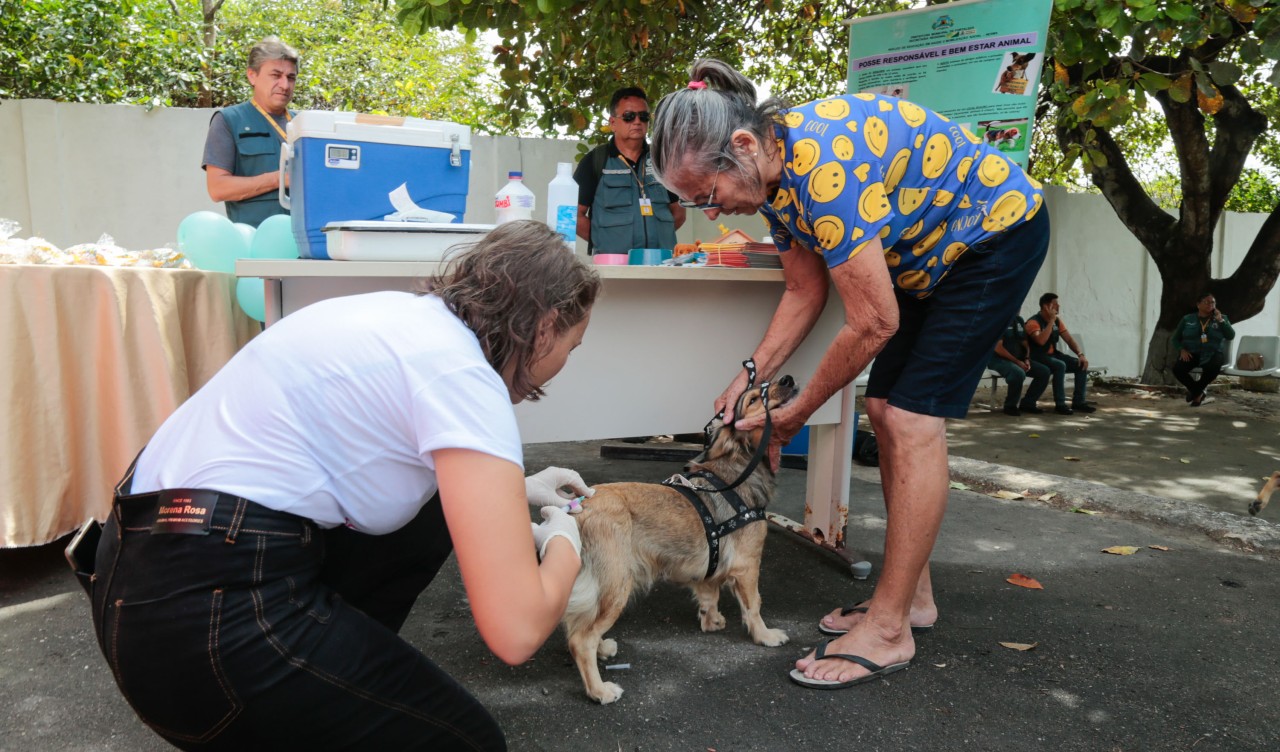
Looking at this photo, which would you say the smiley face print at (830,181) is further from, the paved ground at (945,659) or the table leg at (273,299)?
the table leg at (273,299)

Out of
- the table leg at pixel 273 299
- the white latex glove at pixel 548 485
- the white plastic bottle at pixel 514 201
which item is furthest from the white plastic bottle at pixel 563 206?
the white latex glove at pixel 548 485

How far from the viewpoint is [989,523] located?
171 inches

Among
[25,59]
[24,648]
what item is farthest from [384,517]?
[25,59]

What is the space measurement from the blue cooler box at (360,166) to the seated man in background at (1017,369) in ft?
23.6

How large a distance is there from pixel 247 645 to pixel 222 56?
14048mm

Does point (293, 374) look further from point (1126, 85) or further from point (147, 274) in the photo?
point (1126, 85)

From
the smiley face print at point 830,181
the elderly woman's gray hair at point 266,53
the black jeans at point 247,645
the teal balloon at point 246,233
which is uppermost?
the elderly woman's gray hair at point 266,53

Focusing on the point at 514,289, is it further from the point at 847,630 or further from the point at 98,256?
the point at 98,256

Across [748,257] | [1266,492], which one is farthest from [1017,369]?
[748,257]

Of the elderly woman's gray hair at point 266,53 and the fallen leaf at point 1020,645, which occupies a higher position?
the elderly woman's gray hair at point 266,53

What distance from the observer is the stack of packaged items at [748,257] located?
11.0ft

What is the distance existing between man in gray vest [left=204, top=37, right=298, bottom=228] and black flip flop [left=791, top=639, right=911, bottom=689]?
11.0ft

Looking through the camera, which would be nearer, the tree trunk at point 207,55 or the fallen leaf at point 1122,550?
the fallen leaf at point 1122,550

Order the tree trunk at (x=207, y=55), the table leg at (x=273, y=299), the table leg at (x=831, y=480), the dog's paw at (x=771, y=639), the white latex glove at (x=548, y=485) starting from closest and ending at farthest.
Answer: the white latex glove at (x=548, y=485) → the table leg at (x=273, y=299) → the dog's paw at (x=771, y=639) → the table leg at (x=831, y=480) → the tree trunk at (x=207, y=55)
